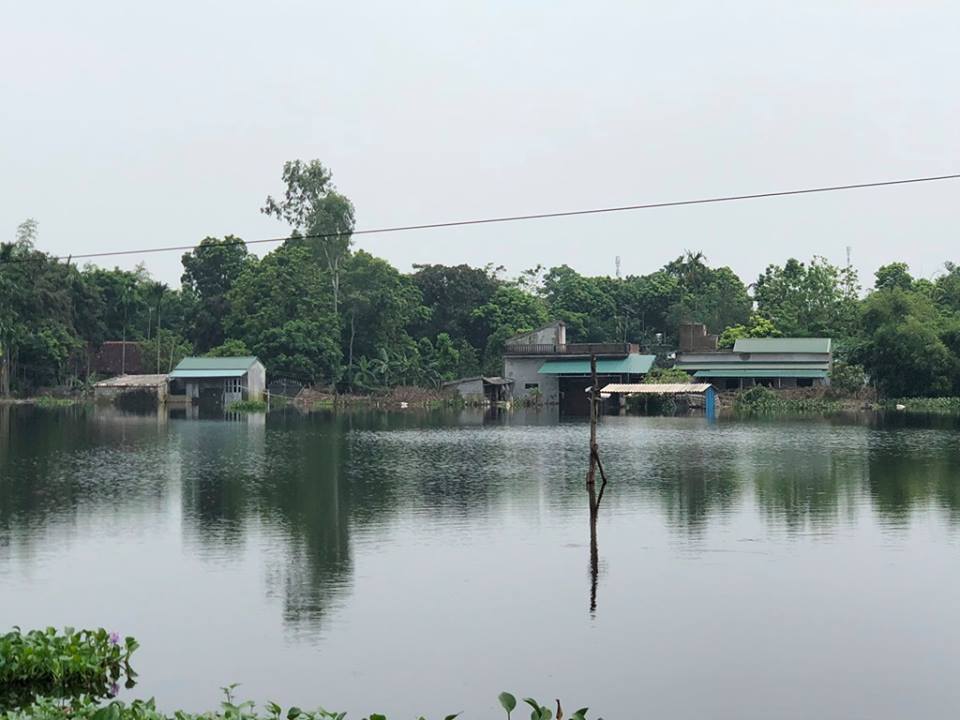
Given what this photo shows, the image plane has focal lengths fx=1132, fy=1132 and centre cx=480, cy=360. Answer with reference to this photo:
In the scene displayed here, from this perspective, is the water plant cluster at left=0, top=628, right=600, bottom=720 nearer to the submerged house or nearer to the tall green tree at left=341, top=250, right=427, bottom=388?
the tall green tree at left=341, top=250, right=427, bottom=388

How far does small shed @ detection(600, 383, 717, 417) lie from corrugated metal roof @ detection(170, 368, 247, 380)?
22.6 metres

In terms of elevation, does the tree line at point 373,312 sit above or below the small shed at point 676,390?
above

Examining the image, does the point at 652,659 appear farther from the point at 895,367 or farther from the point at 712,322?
the point at 712,322

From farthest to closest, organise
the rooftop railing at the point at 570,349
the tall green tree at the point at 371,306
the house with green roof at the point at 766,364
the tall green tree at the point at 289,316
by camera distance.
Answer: the tall green tree at the point at 371,306, the tall green tree at the point at 289,316, the rooftop railing at the point at 570,349, the house with green roof at the point at 766,364

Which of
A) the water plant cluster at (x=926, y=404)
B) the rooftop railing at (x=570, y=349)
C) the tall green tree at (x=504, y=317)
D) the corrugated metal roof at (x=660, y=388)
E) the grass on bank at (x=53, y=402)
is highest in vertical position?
the tall green tree at (x=504, y=317)

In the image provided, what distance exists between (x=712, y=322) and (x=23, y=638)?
77065mm

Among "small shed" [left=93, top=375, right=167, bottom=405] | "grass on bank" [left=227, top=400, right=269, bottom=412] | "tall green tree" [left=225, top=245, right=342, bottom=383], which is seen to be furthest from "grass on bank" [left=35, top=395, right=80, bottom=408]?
"tall green tree" [left=225, top=245, right=342, bottom=383]

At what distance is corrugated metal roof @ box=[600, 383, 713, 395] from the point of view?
66375mm

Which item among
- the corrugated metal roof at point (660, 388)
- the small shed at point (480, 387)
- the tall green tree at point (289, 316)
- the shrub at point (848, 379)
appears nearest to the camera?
the corrugated metal roof at point (660, 388)

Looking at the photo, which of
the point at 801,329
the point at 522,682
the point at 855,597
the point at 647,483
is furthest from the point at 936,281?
the point at 522,682

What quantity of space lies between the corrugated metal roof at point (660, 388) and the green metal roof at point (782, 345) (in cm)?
761

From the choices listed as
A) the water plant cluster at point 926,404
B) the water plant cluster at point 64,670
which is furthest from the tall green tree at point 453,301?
the water plant cluster at point 64,670

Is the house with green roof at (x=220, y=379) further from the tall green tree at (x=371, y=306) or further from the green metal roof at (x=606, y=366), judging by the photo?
the green metal roof at (x=606, y=366)

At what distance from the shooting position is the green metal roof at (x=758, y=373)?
71.4 metres
